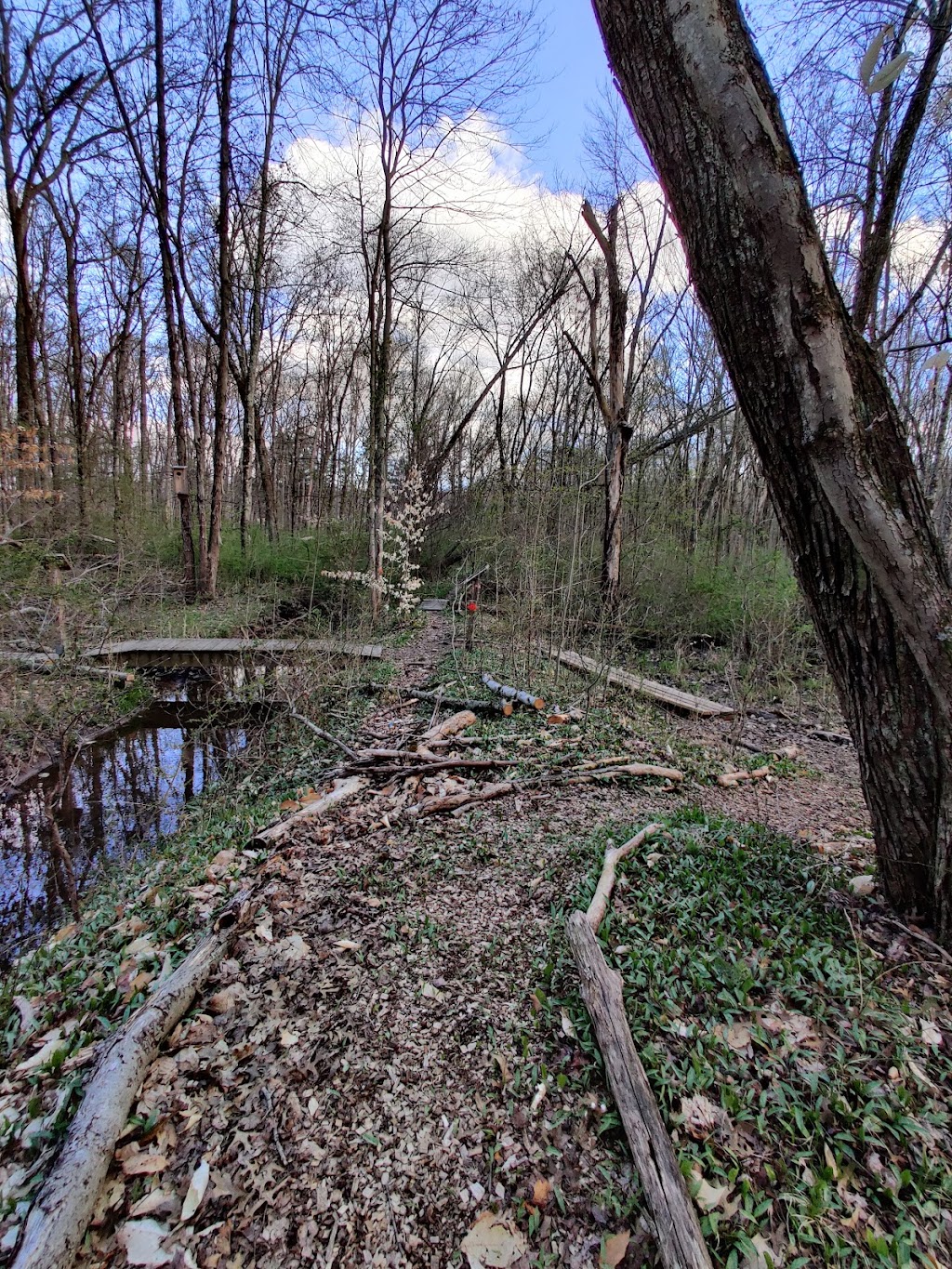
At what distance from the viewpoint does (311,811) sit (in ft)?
12.2

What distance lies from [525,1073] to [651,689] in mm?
5321

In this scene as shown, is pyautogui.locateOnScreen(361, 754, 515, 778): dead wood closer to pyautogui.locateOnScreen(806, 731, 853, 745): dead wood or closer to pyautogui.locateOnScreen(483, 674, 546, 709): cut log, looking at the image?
pyautogui.locateOnScreen(483, 674, 546, 709): cut log

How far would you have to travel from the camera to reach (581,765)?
4.31m

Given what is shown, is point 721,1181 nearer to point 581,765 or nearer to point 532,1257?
point 532,1257

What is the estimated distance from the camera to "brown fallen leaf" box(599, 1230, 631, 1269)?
1303mm

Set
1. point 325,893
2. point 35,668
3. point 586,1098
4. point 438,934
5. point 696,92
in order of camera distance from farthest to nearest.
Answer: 1. point 35,668
2. point 325,893
3. point 438,934
4. point 696,92
5. point 586,1098

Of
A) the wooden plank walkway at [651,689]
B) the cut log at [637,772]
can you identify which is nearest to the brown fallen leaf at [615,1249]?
the cut log at [637,772]

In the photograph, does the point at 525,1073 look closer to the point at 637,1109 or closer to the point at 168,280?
the point at 637,1109

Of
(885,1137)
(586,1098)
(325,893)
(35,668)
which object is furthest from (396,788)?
(35,668)

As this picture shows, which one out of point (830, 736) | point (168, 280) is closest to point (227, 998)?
point (830, 736)

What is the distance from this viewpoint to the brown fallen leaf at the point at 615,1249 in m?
1.30

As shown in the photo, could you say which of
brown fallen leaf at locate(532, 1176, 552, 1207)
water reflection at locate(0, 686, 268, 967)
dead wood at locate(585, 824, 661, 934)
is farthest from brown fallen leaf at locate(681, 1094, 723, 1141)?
water reflection at locate(0, 686, 268, 967)

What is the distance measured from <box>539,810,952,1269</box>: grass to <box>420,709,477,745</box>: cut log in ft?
8.90

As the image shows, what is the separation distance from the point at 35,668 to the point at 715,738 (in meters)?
7.89
